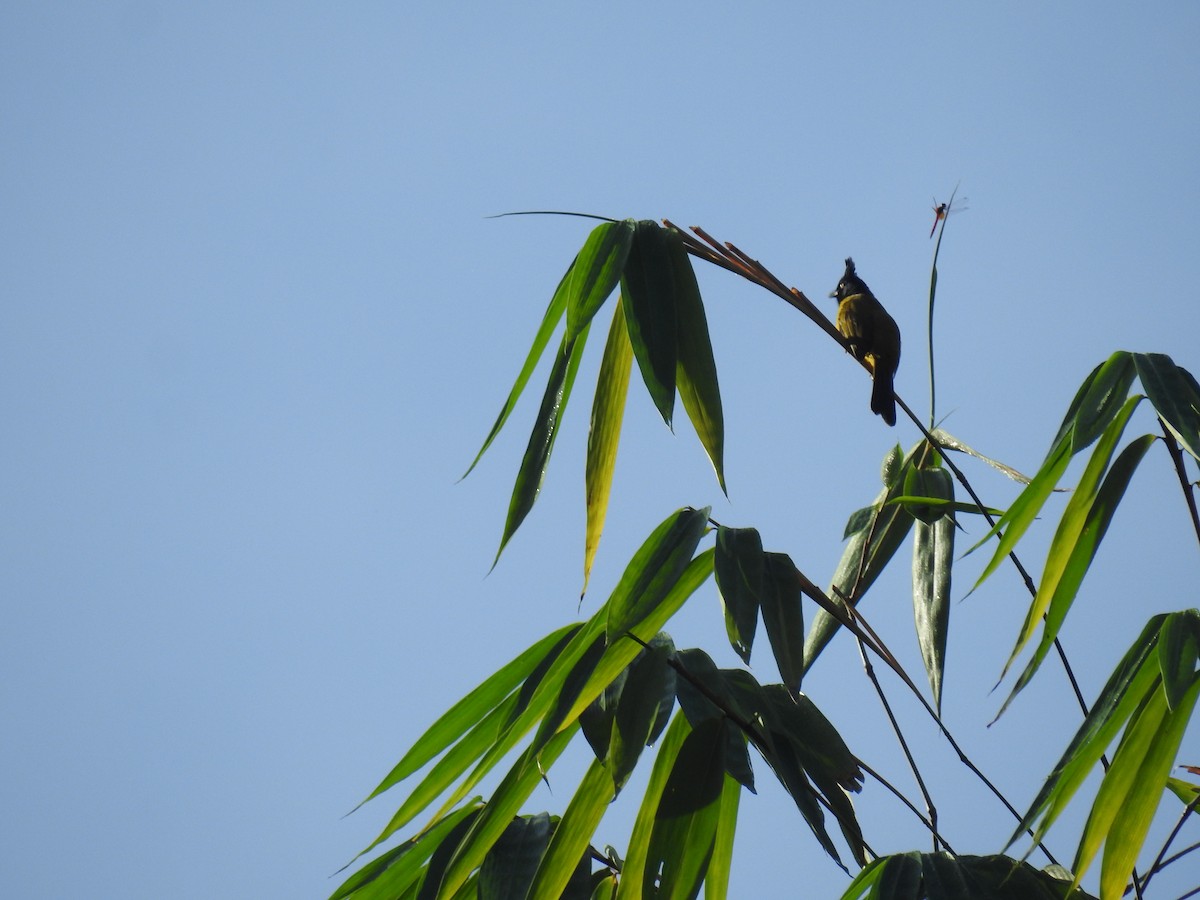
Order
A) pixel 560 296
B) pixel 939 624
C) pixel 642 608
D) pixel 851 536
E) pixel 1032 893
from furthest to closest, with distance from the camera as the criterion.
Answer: pixel 851 536, pixel 939 624, pixel 560 296, pixel 1032 893, pixel 642 608

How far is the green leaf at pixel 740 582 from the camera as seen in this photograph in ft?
5.46

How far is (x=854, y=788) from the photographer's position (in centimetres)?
188

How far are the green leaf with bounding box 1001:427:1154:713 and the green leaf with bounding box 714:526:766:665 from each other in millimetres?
403

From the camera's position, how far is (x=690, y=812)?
176 cm

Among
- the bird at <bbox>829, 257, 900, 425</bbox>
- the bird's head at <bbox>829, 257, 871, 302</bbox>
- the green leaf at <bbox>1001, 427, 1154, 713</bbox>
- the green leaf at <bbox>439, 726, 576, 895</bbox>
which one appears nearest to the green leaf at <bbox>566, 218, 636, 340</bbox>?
the green leaf at <bbox>439, 726, 576, 895</bbox>

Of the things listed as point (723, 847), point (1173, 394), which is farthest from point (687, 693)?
point (1173, 394)

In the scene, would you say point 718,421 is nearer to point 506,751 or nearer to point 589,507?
point 589,507

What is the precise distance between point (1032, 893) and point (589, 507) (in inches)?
34.8

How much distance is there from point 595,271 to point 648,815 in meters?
0.85

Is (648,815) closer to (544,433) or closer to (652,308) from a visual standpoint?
(544,433)

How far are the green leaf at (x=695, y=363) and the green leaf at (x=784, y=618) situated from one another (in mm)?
190

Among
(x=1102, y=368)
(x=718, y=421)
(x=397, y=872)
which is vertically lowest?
(x=397, y=872)

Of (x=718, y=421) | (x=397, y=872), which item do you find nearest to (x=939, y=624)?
(x=718, y=421)

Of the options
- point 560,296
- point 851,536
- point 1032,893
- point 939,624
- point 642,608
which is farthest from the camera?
point 851,536
